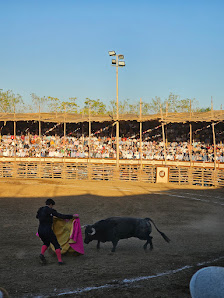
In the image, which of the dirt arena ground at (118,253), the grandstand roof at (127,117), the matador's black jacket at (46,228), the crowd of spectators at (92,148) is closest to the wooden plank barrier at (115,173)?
the crowd of spectators at (92,148)

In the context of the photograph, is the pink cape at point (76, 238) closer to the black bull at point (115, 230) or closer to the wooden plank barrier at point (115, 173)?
the black bull at point (115, 230)

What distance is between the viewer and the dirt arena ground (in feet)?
26.5

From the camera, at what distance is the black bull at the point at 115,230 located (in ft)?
37.6

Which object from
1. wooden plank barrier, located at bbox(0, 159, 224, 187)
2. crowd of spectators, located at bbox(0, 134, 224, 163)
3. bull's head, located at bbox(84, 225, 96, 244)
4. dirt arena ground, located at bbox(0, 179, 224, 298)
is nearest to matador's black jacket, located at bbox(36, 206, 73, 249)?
dirt arena ground, located at bbox(0, 179, 224, 298)

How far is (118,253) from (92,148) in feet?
108

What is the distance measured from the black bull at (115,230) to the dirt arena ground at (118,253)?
15.7 inches

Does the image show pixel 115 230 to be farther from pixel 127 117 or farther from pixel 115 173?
pixel 127 117

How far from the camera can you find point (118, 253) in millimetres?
11211

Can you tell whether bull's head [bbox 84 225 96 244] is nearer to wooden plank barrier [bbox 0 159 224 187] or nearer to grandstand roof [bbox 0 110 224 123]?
wooden plank barrier [bbox 0 159 224 187]

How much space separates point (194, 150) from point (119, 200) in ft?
62.6

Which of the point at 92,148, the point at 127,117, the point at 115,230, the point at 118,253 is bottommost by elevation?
the point at 118,253

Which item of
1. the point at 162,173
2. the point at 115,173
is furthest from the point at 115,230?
the point at 115,173

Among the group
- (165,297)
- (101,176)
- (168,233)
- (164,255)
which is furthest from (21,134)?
(165,297)

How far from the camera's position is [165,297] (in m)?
7.49
